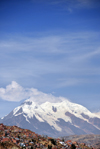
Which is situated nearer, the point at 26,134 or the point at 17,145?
the point at 17,145

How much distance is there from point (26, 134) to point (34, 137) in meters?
5.29

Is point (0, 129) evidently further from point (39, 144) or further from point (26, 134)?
point (39, 144)

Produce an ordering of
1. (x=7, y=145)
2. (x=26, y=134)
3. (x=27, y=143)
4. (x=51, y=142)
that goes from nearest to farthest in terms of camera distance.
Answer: (x=7, y=145) < (x=27, y=143) < (x=51, y=142) < (x=26, y=134)

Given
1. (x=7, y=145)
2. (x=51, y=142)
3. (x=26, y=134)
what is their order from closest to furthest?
(x=7, y=145) < (x=51, y=142) < (x=26, y=134)

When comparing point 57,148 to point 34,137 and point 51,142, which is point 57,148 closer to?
point 51,142

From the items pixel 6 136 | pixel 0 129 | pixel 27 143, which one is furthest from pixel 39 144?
pixel 0 129

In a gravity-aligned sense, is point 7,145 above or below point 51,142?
below

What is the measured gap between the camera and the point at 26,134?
131875mm

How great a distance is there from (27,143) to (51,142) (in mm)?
13732

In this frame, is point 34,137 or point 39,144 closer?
point 39,144

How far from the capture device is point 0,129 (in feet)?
429

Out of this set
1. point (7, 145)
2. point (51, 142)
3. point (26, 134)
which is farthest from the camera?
point (26, 134)

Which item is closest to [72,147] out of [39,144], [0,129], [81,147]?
[81,147]

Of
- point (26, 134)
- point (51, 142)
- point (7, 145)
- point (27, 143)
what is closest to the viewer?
point (7, 145)
